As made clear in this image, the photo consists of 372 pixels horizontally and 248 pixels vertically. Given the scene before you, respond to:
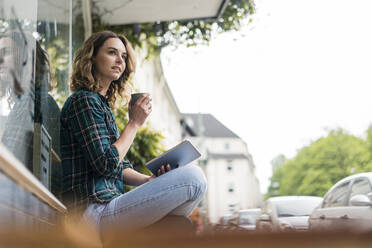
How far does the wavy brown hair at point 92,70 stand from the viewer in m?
1.73

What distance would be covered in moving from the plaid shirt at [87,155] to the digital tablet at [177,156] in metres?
0.15

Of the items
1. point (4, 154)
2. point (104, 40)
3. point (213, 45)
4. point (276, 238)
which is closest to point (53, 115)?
point (104, 40)

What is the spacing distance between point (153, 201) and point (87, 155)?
0.98 ft

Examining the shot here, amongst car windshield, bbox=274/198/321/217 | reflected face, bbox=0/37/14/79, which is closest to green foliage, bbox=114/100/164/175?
reflected face, bbox=0/37/14/79

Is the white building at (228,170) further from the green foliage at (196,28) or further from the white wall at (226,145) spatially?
the green foliage at (196,28)

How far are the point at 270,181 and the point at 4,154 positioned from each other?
168ft

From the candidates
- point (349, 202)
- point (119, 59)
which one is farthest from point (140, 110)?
point (349, 202)

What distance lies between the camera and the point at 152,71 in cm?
1385

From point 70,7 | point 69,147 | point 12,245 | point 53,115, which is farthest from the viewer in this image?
point 70,7

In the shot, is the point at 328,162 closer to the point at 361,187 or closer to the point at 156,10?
the point at 361,187

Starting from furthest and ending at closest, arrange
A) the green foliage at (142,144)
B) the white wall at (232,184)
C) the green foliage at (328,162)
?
1. the white wall at (232,184)
2. the green foliage at (328,162)
3. the green foliage at (142,144)

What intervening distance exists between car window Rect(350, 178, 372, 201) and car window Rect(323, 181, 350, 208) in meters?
0.16

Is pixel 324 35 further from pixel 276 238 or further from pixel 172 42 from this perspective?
pixel 276 238

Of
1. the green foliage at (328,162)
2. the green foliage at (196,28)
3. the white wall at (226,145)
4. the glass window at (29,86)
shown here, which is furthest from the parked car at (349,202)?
the white wall at (226,145)
